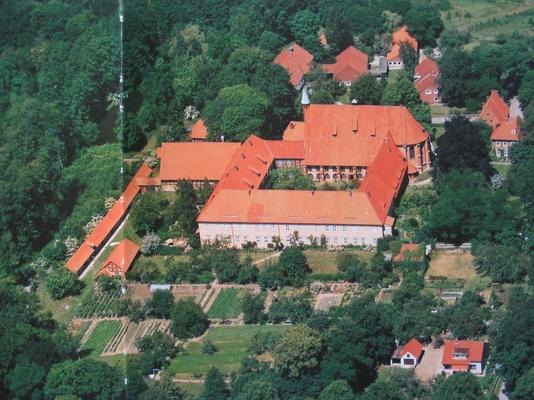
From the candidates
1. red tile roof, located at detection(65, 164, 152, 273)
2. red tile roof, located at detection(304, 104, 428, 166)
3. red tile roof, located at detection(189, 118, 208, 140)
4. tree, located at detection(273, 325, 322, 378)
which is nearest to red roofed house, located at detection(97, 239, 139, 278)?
red tile roof, located at detection(65, 164, 152, 273)

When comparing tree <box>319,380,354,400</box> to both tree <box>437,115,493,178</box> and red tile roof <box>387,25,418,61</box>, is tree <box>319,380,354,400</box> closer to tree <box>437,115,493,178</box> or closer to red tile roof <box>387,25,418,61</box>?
tree <box>437,115,493,178</box>

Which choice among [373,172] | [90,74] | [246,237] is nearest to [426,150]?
[373,172]

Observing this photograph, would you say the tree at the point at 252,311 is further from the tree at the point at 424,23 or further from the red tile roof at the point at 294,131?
the tree at the point at 424,23

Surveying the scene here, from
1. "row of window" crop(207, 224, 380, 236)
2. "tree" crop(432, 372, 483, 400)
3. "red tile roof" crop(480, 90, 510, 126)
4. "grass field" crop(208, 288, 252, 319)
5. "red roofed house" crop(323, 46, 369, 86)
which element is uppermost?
"tree" crop(432, 372, 483, 400)

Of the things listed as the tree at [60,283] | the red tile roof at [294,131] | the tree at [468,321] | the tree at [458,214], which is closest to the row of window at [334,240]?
the tree at [458,214]

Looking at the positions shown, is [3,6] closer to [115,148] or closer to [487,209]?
[115,148]

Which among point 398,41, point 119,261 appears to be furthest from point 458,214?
point 398,41
